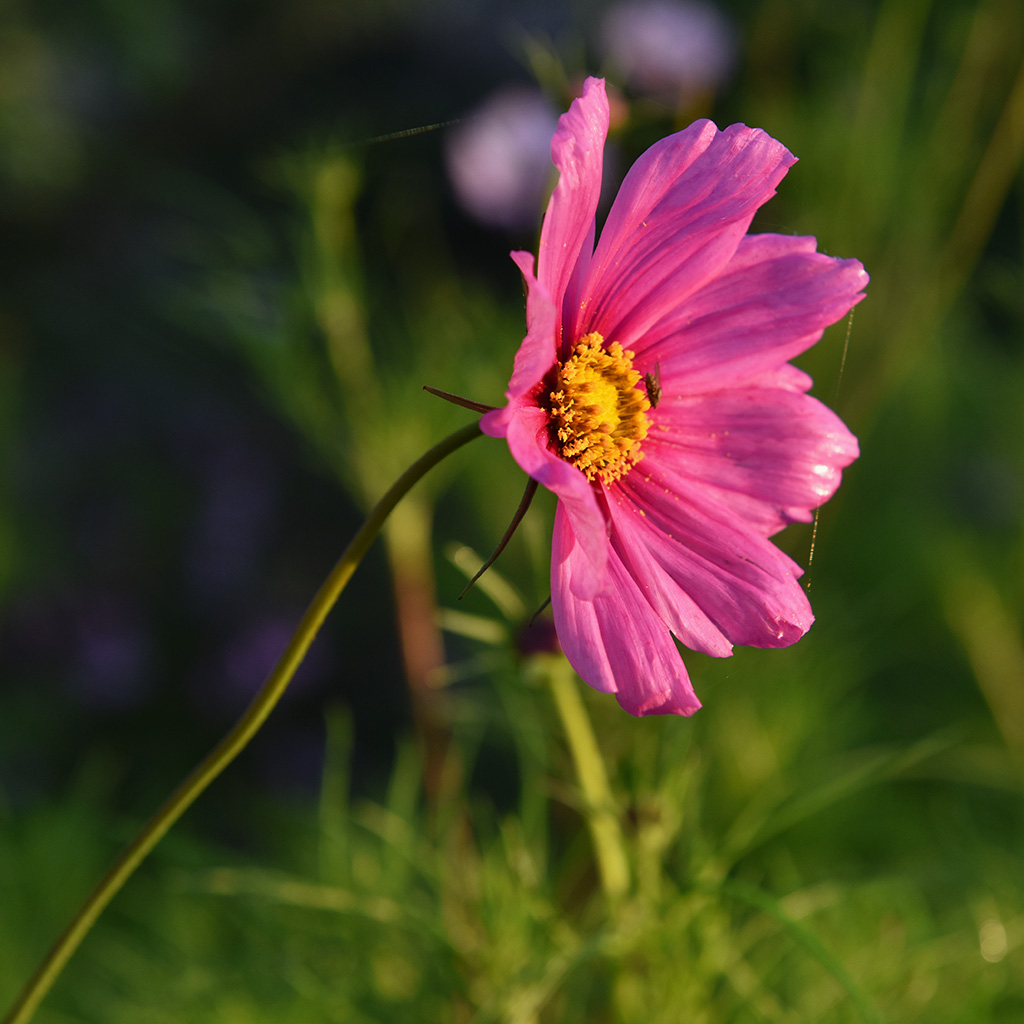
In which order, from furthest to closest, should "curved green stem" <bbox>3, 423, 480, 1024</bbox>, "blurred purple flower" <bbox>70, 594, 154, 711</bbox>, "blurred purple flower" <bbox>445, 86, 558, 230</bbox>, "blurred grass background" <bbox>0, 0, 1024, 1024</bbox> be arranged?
"blurred purple flower" <bbox>70, 594, 154, 711</bbox>
"blurred purple flower" <bbox>445, 86, 558, 230</bbox>
"blurred grass background" <bbox>0, 0, 1024, 1024</bbox>
"curved green stem" <bbox>3, 423, 480, 1024</bbox>

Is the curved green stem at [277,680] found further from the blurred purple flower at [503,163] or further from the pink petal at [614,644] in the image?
the blurred purple flower at [503,163]

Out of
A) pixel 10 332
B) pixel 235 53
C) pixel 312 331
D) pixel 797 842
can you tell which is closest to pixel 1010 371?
pixel 797 842

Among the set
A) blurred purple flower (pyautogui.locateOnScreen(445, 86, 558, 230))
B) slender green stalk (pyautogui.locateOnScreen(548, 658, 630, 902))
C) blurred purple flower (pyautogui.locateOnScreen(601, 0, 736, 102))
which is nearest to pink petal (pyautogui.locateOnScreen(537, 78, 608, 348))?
slender green stalk (pyautogui.locateOnScreen(548, 658, 630, 902))

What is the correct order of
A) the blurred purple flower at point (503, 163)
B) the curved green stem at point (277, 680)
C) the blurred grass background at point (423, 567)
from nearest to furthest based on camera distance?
the curved green stem at point (277, 680)
the blurred grass background at point (423, 567)
the blurred purple flower at point (503, 163)

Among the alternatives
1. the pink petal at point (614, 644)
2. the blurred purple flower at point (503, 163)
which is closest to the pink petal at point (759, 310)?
the pink petal at point (614, 644)

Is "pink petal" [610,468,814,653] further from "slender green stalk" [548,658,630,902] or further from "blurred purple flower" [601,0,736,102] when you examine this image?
"blurred purple flower" [601,0,736,102]

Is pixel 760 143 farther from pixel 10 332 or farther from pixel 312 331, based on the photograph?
pixel 10 332

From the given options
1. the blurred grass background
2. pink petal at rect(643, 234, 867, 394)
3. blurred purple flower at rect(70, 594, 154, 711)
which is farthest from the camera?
blurred purple flower at rect(70, 594, 154, 711)

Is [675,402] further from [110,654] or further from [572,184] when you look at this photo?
[110,654]
